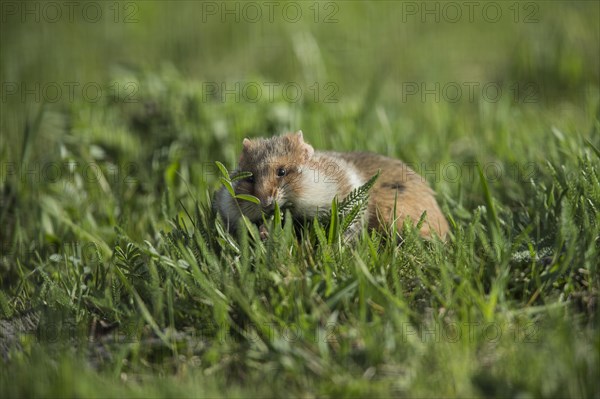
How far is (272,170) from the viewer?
13.4 ft

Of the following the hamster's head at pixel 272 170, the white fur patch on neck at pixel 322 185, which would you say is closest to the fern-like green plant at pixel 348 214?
the white fur patch on neck at pixel 322 185

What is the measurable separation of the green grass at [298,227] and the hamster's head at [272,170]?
10.5 inches

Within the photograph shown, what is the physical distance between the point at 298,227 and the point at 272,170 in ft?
1.18

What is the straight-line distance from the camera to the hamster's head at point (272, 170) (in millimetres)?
3982

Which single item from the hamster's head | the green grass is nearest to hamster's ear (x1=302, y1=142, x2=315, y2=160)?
the hamster's head

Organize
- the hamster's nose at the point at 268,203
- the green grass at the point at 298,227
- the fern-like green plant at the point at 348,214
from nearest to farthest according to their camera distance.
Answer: the green grass at the point at 298,227 < the fern-like green plant at the point at 348,214 < the hamster's nose at the point at 268,203

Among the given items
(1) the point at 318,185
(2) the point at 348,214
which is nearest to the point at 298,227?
(1) the point at 318,185

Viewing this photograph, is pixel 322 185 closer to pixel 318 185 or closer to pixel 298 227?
pixel 318 185

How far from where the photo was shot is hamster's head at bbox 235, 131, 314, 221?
3.98m

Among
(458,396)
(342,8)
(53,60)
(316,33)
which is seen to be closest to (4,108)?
(53,60)

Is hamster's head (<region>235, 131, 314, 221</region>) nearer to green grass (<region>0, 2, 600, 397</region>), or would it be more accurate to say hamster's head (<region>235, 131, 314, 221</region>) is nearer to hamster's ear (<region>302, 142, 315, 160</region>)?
hamster's ear (<region>302, 142, 315, 160</region>)

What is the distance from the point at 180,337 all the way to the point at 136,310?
0.35 m

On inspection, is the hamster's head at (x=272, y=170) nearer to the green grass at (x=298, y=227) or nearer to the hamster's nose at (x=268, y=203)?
the hamster's nose at (x=268, y=203)

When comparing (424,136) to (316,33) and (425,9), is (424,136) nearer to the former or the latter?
(316,33)
